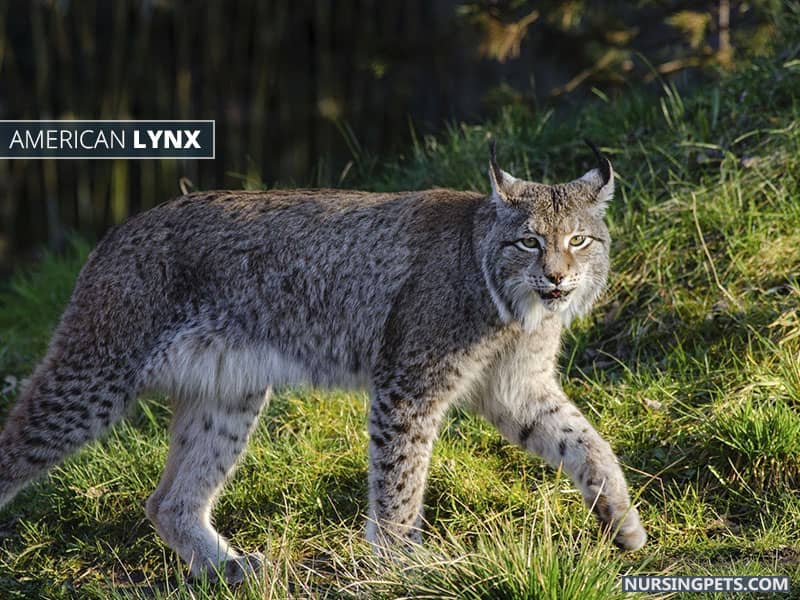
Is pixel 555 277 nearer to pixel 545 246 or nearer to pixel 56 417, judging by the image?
pixel 545 246

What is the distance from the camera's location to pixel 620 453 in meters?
5.04

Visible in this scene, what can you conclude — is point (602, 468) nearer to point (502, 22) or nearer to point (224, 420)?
point (224, 420)

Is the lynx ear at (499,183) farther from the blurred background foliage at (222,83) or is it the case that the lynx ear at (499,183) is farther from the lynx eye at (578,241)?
the blurred background foliage at (222,83)

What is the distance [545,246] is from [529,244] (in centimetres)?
7

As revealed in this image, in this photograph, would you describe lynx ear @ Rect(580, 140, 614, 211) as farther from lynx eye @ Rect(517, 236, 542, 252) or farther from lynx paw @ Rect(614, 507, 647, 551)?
lynx paw @ Rect(614, 507, 647, 551)

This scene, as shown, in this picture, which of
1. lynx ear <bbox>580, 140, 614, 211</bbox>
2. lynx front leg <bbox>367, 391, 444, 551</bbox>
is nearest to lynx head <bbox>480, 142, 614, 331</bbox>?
lynx ear <bbox>580, 140, 614, 211</bbox>

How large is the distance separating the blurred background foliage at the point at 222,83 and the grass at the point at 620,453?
7.05 ft

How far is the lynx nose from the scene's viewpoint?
4250 mm

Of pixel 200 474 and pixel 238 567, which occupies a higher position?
pixel 200 474

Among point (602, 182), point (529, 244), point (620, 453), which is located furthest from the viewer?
point (620, 453)

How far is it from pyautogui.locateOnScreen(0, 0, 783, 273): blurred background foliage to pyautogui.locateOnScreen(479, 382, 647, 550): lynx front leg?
147 inches

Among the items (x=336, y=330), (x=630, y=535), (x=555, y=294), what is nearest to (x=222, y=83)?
(x=336, y=330)

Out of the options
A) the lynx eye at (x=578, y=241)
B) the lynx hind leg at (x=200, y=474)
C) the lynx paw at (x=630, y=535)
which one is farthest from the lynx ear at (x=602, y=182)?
the lynx hind leg at (x=200, y=474)

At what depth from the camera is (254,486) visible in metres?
5.11
